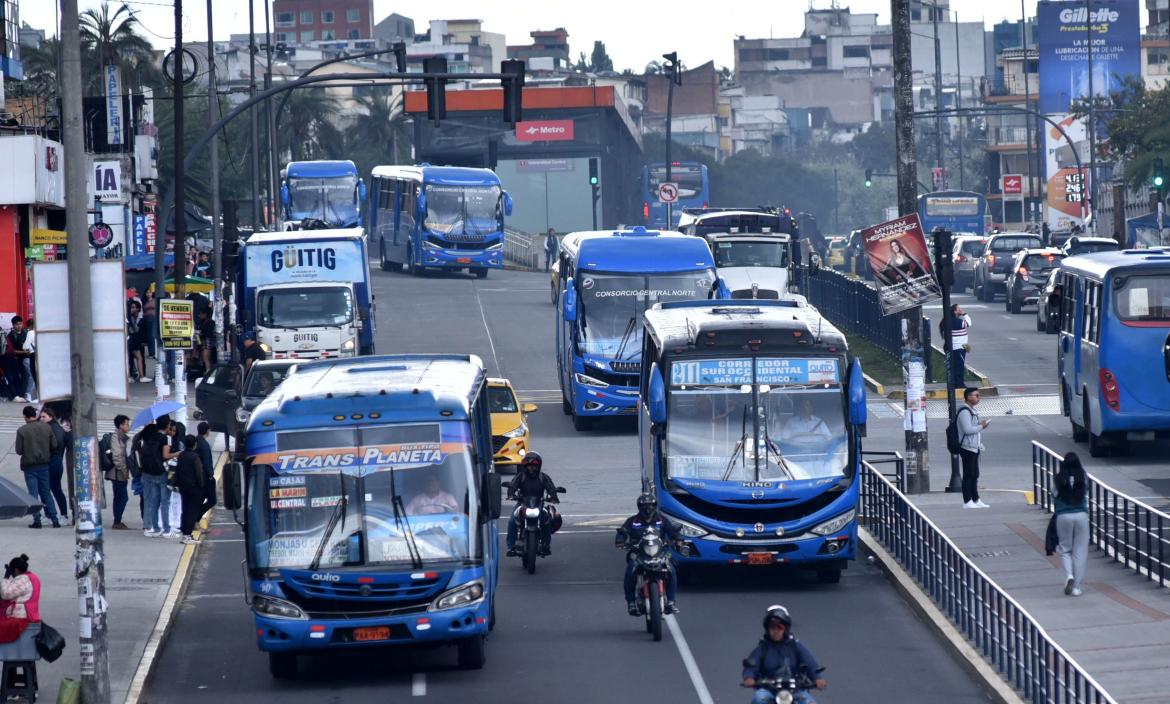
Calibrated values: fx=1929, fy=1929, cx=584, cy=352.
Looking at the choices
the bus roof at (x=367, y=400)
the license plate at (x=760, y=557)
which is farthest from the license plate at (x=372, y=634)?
the license plate at (x=760, y=557)

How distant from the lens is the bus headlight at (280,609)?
52.8ft

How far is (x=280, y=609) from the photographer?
16109 millimetres

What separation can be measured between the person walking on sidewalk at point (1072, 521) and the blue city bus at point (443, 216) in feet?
144

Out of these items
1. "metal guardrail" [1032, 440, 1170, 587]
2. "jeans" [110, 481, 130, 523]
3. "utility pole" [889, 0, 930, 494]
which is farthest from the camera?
"jeans" [110, 481, 130, 523]

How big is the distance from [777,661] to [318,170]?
180 ft

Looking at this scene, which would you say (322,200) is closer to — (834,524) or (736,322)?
(736,322)

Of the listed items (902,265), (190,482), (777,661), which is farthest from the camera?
(902,265)

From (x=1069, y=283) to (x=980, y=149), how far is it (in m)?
124

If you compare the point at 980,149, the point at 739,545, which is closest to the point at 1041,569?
the point at 739,545

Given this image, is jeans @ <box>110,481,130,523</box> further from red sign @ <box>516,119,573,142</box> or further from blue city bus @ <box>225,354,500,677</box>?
red sign @ <box>516,119,573,142</box>

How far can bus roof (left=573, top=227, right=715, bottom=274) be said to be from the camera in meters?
33.6

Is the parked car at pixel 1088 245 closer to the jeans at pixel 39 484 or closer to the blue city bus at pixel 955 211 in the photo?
the blue city bus at pixel 955 211

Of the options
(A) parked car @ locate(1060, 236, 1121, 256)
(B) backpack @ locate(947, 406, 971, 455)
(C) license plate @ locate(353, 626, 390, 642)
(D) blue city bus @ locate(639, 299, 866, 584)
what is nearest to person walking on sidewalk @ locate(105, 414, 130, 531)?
(D) blue city bus @ locate(639, 299, 866, 584)

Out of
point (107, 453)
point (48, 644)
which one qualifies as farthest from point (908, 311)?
point (48, 644)
